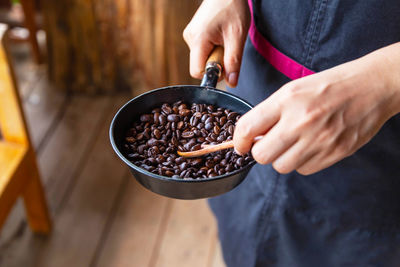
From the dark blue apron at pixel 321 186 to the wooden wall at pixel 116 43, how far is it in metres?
0.93

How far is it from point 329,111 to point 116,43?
1624 mm

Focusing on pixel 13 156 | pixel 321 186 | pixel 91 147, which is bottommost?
pixel 91 147

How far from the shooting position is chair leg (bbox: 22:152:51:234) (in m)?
1.56

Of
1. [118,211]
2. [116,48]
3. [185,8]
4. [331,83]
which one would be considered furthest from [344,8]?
[116,48]

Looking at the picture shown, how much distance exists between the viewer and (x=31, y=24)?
7.22 ft

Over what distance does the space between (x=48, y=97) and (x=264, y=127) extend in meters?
1.84

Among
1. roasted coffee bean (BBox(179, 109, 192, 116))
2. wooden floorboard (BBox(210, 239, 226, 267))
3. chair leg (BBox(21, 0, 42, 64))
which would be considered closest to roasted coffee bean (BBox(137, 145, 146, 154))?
roasted coffee bean (BBox(179, 109, 192, 116))

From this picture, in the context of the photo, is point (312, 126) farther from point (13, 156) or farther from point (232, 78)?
point (13, 156)

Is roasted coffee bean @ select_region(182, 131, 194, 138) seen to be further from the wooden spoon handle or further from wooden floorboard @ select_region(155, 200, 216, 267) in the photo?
wooden floorboard @ select_region(155, 200, 216, 267)

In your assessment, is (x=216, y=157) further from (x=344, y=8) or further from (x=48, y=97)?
(x=48, y=97)

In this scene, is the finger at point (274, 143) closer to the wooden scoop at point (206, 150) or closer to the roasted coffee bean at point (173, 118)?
the wooden scoop at point (206, 150)

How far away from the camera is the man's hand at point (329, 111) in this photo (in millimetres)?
597

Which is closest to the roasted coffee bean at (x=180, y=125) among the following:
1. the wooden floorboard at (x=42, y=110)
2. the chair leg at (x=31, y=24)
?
the wooden floorboard at (x=42, y=110)

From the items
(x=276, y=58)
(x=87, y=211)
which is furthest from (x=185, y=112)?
(x=87, y=211)
